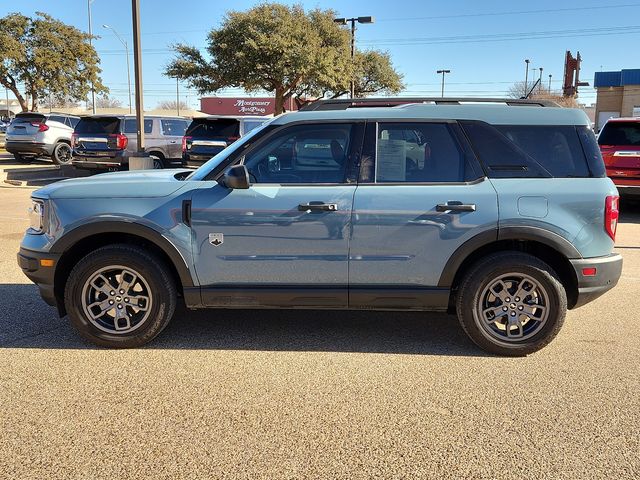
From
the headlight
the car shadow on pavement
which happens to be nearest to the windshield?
the headlight

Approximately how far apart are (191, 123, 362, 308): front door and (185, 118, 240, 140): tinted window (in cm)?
1095

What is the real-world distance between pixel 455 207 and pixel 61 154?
62.9ft

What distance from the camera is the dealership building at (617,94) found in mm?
38312

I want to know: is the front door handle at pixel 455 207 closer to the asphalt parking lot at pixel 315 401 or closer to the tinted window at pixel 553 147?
the tinted window at pixel 553 147

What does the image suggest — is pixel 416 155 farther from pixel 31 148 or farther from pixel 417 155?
pixel 31 148

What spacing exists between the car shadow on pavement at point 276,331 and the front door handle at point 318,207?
1.09m

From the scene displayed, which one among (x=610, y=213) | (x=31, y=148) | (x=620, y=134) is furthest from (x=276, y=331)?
(x=31, y=148)

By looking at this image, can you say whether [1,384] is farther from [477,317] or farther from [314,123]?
[477,317]

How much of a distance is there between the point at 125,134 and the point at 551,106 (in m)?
13.9

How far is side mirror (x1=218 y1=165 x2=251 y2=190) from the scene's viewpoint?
13.5ft

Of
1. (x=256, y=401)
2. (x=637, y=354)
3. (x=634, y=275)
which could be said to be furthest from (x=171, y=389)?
(x=634, y=275)

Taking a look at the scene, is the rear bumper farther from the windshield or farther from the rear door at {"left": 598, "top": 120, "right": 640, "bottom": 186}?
the windshield

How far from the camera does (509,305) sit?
4.31m

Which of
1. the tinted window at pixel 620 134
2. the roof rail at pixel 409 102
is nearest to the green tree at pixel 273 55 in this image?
the tinted window at pixel 620 134
